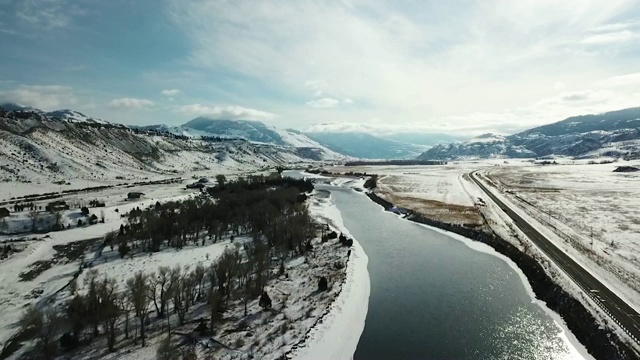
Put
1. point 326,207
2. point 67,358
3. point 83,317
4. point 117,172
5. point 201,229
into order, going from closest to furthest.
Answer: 1. point 67,358
2. point 83,317
3. point 201,229
4. point 326,207
5. point 117,172

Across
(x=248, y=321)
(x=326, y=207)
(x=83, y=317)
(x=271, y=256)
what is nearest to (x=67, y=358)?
(x=83, y=317)

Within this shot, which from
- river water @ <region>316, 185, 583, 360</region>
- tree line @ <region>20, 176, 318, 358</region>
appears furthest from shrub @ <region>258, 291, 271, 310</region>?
river water @ <region>316, 185, 583, 360</region>

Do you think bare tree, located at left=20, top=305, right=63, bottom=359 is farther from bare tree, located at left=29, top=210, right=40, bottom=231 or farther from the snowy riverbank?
bare tree, located at left=29, top=210, right=40, bottom=231

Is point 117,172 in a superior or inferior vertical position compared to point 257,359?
superior

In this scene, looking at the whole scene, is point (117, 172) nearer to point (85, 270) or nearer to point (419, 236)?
point (85, 270)

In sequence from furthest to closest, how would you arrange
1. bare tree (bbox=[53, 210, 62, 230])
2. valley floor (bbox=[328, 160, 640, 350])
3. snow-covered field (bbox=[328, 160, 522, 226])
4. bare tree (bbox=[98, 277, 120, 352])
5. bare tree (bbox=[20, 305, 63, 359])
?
snow-covered field (bbox=[328, 160, 522, 226]) < bare tree (bbox=[53, 210, 62, 230]) < valley floor (bbox=[328, 160, 640, 350]) < bare tree (bbox=[98, 277, 120, 352]) < bare tree (bbox=[20, 305, 63, 359])

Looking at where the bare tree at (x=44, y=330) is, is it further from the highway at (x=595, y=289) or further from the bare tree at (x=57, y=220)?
the highway at (x=595, y=289)

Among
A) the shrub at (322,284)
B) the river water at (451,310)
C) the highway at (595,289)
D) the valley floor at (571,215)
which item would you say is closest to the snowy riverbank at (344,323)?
the river water at (451,310)
